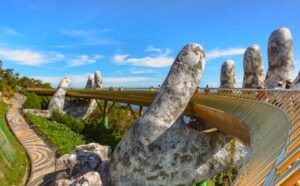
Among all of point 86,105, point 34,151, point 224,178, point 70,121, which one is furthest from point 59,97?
point 224,178

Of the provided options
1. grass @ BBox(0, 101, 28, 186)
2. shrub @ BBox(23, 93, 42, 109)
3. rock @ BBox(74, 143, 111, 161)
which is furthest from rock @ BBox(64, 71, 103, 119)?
rock @ BBox(74, 143, 111, 161)

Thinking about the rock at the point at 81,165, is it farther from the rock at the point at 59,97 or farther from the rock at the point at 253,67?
the rock at the point at 59,97

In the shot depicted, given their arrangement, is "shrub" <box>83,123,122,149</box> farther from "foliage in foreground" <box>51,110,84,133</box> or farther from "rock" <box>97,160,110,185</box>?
"rock" <box>97,160,110,185</box>

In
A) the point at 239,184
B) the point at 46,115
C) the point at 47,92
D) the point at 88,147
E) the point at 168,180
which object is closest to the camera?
the point at 239,184

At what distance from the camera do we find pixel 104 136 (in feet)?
89.9

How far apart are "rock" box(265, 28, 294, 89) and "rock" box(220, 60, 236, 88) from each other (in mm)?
5252

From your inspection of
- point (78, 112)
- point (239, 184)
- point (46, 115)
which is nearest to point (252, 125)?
point (239, 184)

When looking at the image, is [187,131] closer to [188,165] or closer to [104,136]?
[188,165]

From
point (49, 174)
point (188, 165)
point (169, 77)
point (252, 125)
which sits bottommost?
point (49, 174)

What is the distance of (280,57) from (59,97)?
3323cm

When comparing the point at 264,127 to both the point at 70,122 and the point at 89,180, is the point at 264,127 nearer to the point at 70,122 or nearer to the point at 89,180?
the point at 89,180

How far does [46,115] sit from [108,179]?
81.5 feet

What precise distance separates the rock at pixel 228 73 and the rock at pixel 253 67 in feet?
6.56

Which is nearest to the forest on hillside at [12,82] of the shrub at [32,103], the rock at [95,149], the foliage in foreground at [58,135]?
the shrub at [32,103]
